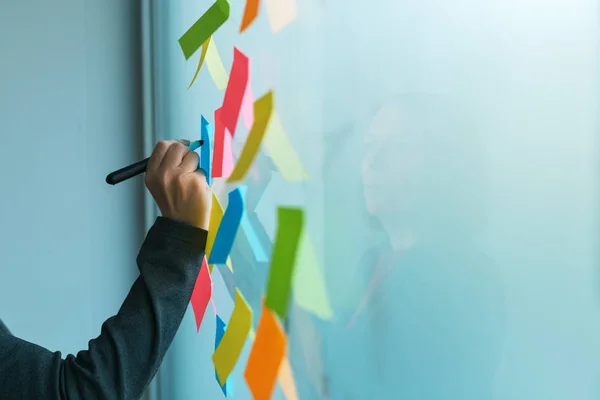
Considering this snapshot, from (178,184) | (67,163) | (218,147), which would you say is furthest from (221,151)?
(67,163)

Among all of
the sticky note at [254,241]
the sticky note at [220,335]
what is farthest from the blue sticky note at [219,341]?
the sticky note at [254,241]

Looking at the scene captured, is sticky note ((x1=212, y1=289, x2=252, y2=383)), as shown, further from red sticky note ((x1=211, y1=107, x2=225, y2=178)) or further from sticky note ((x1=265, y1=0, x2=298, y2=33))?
sticky note ((x1=265, y1=0, x2=298, y2=33))

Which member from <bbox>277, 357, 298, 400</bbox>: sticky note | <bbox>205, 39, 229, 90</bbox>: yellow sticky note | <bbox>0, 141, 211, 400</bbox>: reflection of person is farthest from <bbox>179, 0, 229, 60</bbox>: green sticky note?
<bbox>277, 357, 298, 400</bbox>: sticky note

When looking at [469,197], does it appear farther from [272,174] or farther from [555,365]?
[272,174]

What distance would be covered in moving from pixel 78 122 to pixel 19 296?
271 millimetres

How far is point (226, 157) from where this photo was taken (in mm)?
618

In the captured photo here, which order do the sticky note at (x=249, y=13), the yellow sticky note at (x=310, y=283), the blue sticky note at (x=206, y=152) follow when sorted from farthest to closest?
the blue sticky note at (x=206, y=152)
the sticky note at (x=249, y=13)
the yellow sticky note at (x=310, y=283)

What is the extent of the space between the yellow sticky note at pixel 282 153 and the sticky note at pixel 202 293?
0.22 metres

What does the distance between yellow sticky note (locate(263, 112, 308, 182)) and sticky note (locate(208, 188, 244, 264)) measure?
8 centimetres

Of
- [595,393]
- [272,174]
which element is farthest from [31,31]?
[595,393]

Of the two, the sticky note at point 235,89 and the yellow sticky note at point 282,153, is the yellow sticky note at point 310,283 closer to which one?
the yellow sticky note at point 282,153

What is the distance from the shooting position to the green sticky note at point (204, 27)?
62 cm

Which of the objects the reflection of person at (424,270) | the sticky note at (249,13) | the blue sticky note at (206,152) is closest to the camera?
the reflection of person at (424,270)

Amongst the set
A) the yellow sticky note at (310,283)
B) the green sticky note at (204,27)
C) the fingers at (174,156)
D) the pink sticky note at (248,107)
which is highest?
the green sticky note at (204,27)
